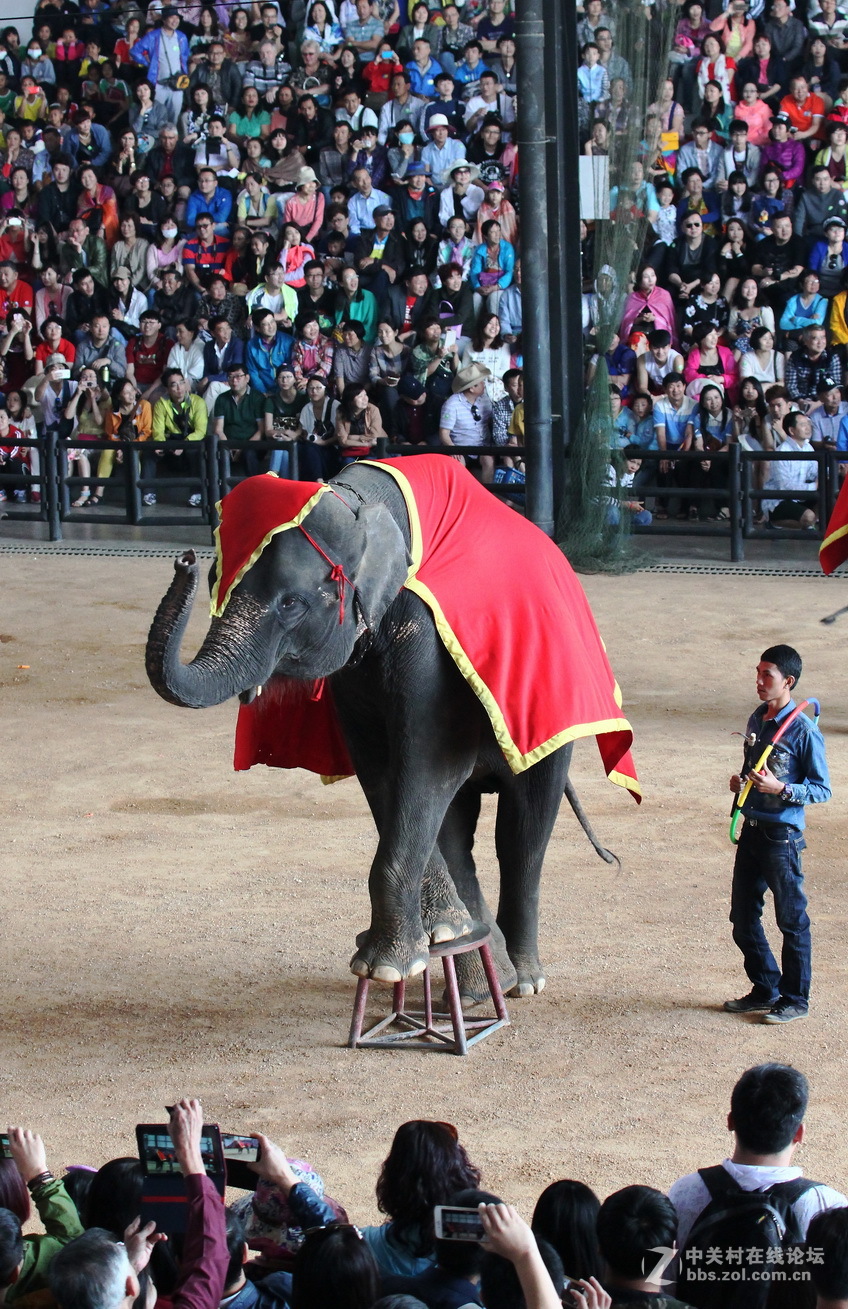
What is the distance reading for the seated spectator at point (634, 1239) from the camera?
3152mm

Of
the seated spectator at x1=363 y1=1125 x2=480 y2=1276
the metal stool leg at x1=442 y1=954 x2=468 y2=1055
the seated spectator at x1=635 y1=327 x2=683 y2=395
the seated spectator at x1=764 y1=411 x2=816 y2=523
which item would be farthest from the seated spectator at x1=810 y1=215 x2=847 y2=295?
the seated spectator at x1=363 y1=1125 x2=480 y2=1276

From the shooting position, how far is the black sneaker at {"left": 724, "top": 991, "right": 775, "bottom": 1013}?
5641 millimetres

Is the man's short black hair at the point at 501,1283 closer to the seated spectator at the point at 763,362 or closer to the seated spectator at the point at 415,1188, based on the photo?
the seated spectator at the point at 415,1188

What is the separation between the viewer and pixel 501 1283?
9.91ft

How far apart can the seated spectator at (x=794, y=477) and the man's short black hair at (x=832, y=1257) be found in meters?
10.5

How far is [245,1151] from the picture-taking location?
3.78 metres

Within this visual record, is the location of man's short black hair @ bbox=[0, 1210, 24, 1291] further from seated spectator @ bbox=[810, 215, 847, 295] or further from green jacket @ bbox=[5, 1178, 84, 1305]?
seated spectator @ bbox=[810, 215, 847, 295]

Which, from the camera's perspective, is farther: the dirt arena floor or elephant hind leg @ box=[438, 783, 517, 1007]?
elephant hind leg @ box=[438, 783, 517, 1007]

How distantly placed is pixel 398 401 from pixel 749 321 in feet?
9.50

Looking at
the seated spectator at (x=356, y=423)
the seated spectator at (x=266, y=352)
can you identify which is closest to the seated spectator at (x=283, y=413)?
the seated spectator at (x=266, y=352)

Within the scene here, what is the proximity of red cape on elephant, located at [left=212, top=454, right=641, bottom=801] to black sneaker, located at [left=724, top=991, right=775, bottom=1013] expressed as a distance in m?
0.79

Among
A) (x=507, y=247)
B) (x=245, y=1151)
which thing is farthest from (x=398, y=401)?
(x=245, y=1151)

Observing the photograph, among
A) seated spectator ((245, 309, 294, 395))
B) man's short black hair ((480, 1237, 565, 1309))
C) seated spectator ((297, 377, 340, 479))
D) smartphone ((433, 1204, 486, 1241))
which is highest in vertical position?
seated spectator ((245, 309, 294, 395))

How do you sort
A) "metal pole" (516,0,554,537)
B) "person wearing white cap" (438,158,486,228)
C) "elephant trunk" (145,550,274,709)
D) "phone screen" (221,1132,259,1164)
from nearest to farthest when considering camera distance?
1. "phone screen" (221,1132,259,1164)
2. "elephant trunk" (145,550,274,709)
3. "metal pole" (516,0,554,537)
4. "person wearing white cap" (438,158,486,228)
